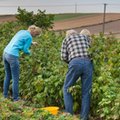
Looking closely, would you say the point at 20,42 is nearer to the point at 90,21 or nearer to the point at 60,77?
the point at 60,77

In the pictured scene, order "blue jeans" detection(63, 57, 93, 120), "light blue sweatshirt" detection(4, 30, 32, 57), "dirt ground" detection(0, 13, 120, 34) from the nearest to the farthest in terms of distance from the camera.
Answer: "blue jeans" detection(63, 57, 93, 120) < "light blue sweatshirt" detection(4, 30, 32, 57) < "dirt ground" detection(0, 13, 120, 34)

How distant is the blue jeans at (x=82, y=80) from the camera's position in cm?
786

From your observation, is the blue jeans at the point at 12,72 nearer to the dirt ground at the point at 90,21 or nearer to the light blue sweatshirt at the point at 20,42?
the light blue sweatshirt at the point at 20,42

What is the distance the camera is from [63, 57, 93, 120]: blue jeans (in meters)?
7.86

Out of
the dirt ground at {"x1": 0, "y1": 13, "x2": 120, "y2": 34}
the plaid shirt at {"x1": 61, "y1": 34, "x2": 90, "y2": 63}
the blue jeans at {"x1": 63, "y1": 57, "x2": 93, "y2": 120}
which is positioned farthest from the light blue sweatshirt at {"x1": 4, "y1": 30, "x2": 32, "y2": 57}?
the dirt ground at {"x1": 0, "y1": 13, "x2": 120, "y2": 34}

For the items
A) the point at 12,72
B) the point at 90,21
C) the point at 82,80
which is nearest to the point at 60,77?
the point at 82,80

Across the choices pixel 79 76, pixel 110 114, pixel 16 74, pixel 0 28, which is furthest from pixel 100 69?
pixel 0 28

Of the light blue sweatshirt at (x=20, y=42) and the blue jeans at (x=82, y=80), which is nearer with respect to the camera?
the blue jeans at (x=82, y=80)

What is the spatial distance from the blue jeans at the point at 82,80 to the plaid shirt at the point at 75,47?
99 millimetres

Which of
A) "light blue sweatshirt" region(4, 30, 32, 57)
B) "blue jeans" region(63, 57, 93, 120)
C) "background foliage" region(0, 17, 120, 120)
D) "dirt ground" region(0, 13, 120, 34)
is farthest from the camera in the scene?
"dirt ground" region(0, 13, 120, 34)

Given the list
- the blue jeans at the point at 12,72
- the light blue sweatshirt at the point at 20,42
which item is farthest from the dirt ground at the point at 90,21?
the light blue sweatshirt at the point at 20,42

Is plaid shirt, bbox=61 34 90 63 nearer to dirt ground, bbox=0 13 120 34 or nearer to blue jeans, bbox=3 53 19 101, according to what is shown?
blue jeans, bbox=3 53 19 101

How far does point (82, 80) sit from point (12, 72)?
1.73 m

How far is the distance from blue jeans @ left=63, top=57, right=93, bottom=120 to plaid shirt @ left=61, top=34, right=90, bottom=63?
0.10m
